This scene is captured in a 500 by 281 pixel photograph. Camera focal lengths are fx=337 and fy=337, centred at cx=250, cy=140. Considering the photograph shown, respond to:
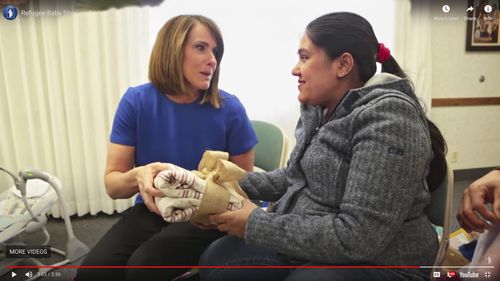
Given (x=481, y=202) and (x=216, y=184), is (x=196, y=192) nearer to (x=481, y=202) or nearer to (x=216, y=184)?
(x=216, y=184)

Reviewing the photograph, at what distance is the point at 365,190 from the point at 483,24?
676mm

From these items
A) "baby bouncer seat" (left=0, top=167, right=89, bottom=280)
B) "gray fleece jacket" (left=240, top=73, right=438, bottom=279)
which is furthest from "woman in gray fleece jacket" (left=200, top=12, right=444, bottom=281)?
"baby bouncer seat" (left=0, top=167, right=89, bottom=280)

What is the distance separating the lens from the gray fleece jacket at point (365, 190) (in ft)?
1.77

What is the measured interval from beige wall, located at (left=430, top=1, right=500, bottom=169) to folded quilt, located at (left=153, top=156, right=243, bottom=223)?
0.76 metres

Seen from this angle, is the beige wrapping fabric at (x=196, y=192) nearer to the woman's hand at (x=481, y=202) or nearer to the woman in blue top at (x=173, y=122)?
the woman in blue top at (x=173, y=122)

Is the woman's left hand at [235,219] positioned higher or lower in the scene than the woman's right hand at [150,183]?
lower

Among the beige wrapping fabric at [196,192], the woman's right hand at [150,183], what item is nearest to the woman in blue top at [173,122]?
the woman's right hand at [150,183]

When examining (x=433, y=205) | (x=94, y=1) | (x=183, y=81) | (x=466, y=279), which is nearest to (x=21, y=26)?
(x=94, y=1)

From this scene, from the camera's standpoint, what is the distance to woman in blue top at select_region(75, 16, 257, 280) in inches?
34.4

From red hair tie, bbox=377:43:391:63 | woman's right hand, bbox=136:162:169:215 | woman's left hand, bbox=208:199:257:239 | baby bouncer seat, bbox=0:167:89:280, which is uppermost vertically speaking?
red hair tie, bbox=377:43:391:63

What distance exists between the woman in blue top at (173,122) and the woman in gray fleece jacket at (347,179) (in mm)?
226

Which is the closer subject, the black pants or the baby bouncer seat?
the black pants

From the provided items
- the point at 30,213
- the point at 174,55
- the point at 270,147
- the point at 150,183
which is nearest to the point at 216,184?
the point at 150,183
